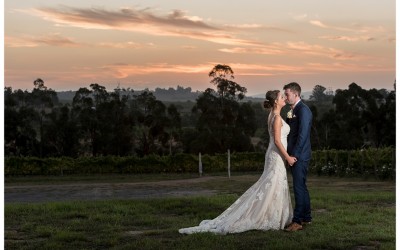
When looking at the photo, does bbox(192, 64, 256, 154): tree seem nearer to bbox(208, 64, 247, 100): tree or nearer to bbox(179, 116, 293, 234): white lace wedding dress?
bbox(208, 64, 247, 100): tree

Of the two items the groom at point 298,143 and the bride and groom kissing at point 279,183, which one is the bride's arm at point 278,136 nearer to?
the bride and groom kissing at point 279,183

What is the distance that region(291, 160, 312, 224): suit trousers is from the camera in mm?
9273

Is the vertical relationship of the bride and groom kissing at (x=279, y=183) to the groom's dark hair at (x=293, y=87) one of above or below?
below

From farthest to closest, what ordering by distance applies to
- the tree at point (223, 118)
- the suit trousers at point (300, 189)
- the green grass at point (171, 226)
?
the tree at point (223, 118)
the suit trousers at point (300, 189)
the green grass at point (171, 226)

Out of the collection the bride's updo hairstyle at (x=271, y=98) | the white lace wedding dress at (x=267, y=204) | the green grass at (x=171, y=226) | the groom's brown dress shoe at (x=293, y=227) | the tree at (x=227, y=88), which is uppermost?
the tree at (x=227, y=88)

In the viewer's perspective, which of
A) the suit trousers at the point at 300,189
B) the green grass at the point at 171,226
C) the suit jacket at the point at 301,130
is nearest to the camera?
the green grass at the point at 171,226

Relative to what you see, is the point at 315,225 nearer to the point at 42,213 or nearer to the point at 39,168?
the point at 42,213

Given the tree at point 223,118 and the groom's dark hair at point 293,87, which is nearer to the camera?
the groom's dark hair at point 293,87

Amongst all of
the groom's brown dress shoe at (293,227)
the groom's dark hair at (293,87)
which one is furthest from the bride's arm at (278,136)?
the groom's brown dress shoe at (293,227)

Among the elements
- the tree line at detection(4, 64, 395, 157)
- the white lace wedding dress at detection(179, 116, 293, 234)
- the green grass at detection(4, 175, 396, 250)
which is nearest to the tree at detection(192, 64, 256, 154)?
the tree line at detection(4, 64, 395, 157)

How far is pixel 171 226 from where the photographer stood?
1026cm

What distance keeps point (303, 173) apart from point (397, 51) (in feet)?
13.3

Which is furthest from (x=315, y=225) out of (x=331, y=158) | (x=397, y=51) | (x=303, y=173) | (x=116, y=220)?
(x=331, y=158)

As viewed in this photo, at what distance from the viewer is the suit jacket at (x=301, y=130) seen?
→ 915cm
